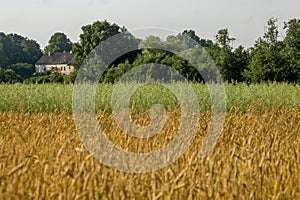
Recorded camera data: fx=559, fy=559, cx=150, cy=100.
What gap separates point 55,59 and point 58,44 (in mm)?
9396

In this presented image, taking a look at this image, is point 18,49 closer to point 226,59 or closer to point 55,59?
point 55,59

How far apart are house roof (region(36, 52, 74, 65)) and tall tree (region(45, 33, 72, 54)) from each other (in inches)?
274

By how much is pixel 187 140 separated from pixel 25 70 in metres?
60.3

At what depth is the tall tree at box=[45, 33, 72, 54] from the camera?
83188mm

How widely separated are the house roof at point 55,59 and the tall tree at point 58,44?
6962 mm

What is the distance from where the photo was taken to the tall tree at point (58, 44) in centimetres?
8319

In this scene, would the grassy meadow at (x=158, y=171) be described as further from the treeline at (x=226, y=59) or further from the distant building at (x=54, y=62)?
the distant building at (x=54, y=62)

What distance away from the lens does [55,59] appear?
75.3 m

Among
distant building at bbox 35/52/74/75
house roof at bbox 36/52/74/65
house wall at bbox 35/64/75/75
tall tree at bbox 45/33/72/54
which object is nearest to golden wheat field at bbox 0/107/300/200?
house wall at bbox 35/64/75/75

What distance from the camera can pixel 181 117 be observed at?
790 cm

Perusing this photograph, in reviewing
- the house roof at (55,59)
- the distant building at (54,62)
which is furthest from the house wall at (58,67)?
the house roof at (55,59)

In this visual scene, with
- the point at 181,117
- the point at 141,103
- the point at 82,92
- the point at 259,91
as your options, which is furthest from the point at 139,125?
the point at 259,91

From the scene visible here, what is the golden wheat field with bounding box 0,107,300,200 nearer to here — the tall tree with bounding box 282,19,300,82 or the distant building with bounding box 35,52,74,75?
the tall tree with bounding box 282,19,300,82

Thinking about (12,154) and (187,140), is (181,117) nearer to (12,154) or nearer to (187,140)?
(187,140)
